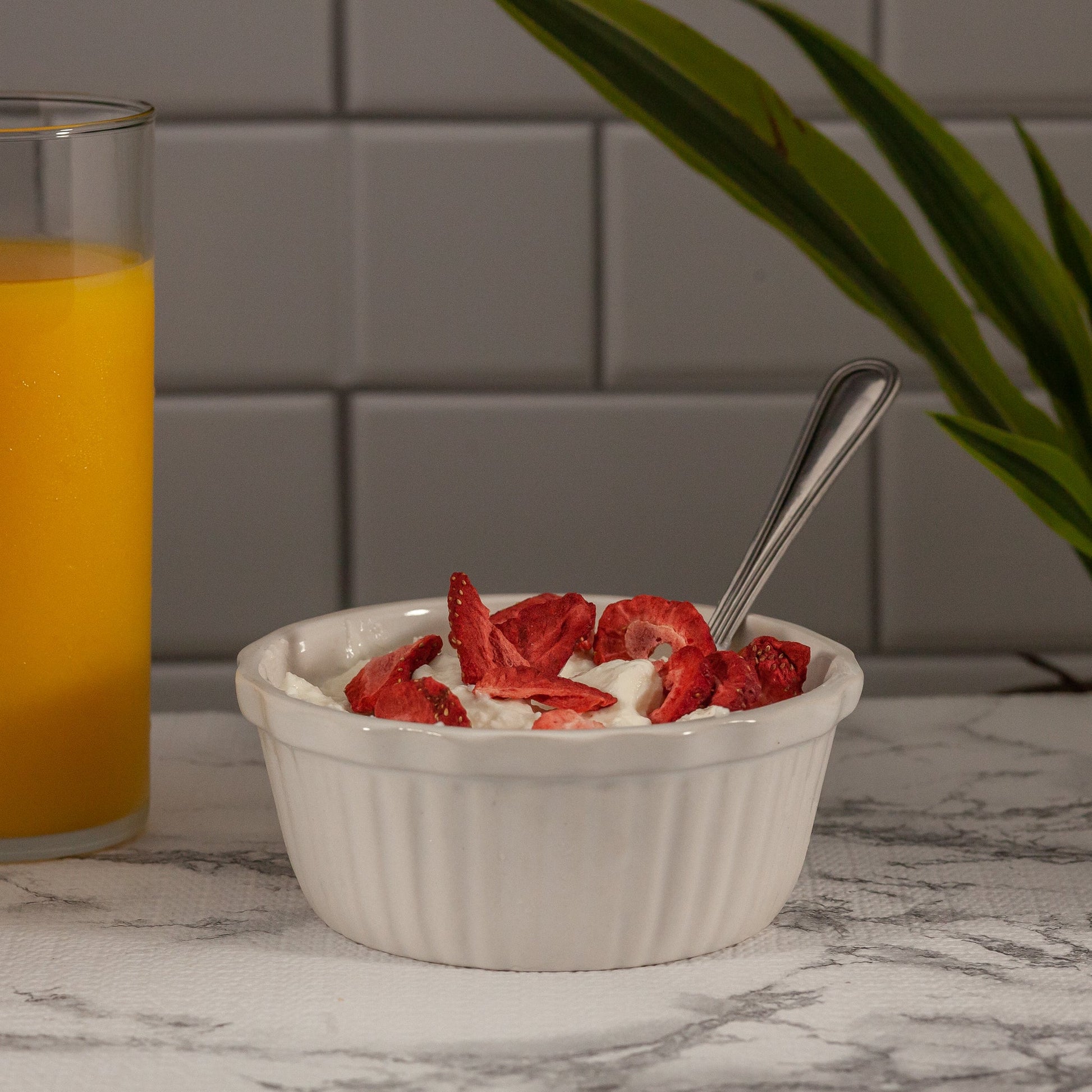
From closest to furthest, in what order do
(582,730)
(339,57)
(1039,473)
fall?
(582,730) → (1039,473) → (339,57)

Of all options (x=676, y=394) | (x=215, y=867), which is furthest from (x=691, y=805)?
(x=676, y=394)

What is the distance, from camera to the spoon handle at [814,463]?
0.47 metres

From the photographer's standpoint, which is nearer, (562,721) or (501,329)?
(562,721)

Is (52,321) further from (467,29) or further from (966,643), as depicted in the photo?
(966,643)

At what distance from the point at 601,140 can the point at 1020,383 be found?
0.28m

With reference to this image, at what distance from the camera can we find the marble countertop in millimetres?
332

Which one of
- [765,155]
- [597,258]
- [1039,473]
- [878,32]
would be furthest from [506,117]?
[1039,473]

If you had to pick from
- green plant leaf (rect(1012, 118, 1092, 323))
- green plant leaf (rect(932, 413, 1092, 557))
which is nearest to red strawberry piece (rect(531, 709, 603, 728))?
green plant leaf (rect(932, 413, 1092, 557))

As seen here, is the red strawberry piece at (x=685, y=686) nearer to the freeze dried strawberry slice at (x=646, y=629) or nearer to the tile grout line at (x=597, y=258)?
the freeze dried strawberry slice at (x=646, y=629)

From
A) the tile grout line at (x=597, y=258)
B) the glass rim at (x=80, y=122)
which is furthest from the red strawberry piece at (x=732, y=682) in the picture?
the tile grout line at (x=597, y=258)

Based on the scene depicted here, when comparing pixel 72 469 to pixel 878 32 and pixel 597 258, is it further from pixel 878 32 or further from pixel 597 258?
pixel 878 32

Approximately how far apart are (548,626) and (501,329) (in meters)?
0.40

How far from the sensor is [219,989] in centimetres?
37

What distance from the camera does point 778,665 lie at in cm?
42
